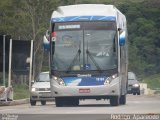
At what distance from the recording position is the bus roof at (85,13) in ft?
102

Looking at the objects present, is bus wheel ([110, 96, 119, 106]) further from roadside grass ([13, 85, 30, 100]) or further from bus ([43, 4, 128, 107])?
roadside grass ([13, 85, 30, 100])

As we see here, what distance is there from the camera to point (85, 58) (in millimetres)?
30547

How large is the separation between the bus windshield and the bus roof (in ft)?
2.14

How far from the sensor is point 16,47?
4097cm

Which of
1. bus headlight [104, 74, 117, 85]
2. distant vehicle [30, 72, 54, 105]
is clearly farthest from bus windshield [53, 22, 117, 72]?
distant vehicle [30, 72, 54, 105]

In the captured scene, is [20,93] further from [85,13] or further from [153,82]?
[153,82]

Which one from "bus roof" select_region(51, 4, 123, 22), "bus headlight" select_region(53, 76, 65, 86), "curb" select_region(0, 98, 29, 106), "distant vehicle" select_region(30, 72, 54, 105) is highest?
"bus roof" select_region(51, 4, 123, 22)

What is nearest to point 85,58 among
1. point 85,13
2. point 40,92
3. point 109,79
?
point 109,79

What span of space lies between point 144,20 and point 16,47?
60.0 metres

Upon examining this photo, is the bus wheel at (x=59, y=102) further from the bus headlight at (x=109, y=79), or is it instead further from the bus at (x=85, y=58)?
the bus headlight at (x=109, y=79)

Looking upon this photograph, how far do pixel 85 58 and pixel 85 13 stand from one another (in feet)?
6.91

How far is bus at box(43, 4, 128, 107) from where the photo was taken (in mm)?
30391

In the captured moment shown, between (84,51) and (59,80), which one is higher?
(84,51)

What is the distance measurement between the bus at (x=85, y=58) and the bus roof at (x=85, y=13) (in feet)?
0.39
